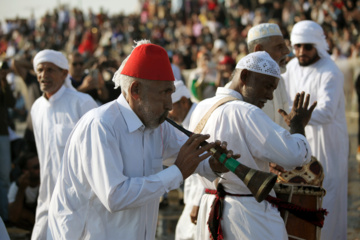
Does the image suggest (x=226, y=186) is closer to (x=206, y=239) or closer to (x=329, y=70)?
(x=206, y=239)

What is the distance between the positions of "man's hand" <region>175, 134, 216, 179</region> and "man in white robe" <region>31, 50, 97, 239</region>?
2.79 meters

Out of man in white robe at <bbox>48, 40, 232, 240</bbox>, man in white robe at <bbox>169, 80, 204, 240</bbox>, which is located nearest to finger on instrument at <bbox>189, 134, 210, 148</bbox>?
man in white robe at <bbox>48, 40, 232, 240</bbox>

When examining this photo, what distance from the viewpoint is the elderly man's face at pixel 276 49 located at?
553 cm

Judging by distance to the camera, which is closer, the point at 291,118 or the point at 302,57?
the point at 291,118

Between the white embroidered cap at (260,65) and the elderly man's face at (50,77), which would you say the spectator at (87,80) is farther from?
the white embroidered cap at (260,65)

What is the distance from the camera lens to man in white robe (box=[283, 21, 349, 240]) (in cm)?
616

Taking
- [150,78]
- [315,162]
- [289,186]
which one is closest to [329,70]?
[315,162]

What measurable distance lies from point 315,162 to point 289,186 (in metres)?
0.42

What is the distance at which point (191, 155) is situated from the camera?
336 centimetres

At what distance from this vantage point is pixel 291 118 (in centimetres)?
438

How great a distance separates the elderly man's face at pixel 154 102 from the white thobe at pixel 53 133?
2.66 metres

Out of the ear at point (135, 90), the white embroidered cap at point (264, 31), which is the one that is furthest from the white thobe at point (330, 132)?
the ear at point (135, 90)

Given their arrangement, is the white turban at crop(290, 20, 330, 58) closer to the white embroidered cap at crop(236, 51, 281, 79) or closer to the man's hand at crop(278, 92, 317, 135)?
the man's hand at crop(278, 92, 317, 135)

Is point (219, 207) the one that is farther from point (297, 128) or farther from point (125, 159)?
point (125, 159)
